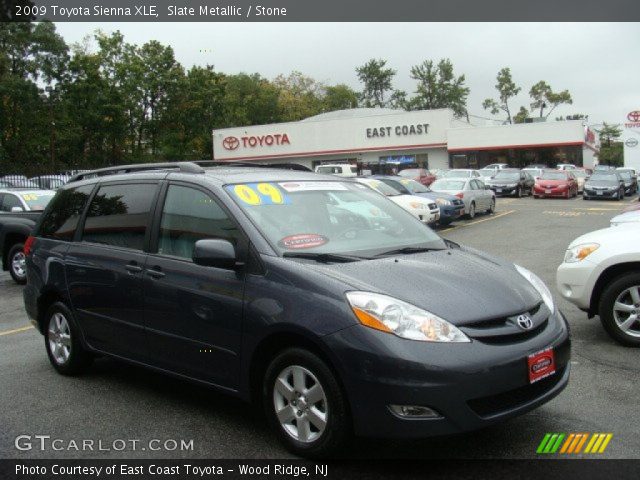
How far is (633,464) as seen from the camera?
363 centimetres

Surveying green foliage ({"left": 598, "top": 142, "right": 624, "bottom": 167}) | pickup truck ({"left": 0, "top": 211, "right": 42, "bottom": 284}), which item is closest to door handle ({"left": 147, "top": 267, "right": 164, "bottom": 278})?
pickup truck ({"left": 0, "top": 211, "right": 42, "bottom": 284})

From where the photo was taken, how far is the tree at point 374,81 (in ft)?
363

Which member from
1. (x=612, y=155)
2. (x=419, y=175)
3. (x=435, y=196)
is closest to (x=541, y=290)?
(x=435, y=196)

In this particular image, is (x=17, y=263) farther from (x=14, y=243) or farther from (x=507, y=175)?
(x=507, y=175)

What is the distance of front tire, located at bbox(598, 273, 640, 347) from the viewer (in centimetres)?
606

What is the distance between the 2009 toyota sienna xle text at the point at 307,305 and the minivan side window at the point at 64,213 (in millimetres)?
137

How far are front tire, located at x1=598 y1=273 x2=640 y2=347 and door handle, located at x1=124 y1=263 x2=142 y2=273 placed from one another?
13.9 ft

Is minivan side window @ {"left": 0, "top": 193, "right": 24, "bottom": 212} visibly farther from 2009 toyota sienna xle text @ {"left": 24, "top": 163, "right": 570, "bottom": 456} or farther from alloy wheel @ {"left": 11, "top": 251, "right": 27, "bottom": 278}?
2009 toyota sienna xle text @ {"left": 24, "top": 163, "right": 570, "bottom": 456}

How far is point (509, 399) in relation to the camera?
3.61 metres

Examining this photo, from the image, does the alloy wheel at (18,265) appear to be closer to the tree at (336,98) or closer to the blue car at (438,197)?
the blue car at (438,197)

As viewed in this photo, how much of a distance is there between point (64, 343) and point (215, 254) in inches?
99.5

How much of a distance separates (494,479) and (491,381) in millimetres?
544

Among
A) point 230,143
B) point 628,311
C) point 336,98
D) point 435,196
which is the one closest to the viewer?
point 628,311

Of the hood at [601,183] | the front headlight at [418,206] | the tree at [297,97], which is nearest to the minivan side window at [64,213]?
the front headlight at [418,206]
